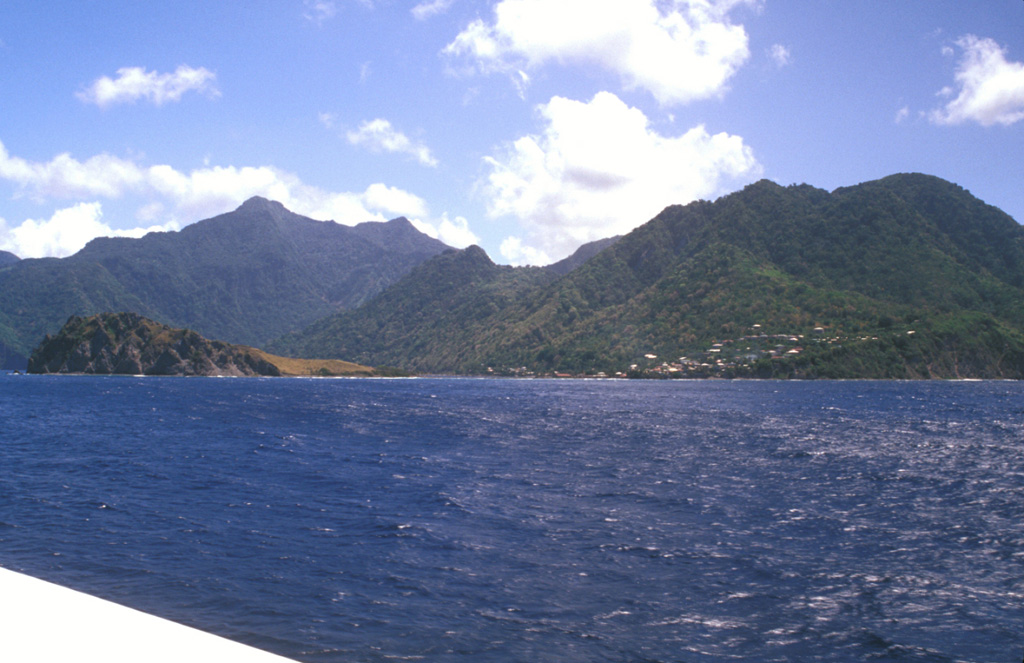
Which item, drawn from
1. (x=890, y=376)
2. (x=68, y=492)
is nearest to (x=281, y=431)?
(x=68, y=492)

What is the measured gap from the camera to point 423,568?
20.3m

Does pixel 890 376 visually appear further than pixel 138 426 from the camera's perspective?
Yes

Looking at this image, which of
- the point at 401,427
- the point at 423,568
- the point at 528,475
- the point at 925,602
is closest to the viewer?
the point at 925,602

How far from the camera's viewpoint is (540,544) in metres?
23.1

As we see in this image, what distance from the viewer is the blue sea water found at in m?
15.7

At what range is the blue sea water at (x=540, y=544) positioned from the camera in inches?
618

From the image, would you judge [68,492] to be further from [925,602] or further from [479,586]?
[925,602]

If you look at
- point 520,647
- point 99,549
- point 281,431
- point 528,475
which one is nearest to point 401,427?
point 281,431

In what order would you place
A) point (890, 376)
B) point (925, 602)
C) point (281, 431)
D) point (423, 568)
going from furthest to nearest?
point (890, 376) < point (281, 431) < point (423, 568) < point (925, 602)

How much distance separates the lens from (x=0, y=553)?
20844mm

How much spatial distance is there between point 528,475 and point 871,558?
19938 millimetres

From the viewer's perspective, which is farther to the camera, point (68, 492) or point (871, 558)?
point (68, 492)

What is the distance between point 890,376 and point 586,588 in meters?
220

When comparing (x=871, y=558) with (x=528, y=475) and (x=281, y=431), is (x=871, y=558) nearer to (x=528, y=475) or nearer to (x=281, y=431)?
(x=528, y=475)
